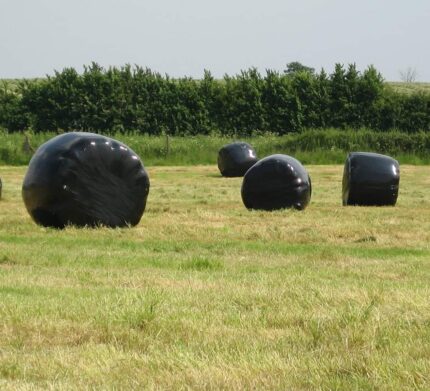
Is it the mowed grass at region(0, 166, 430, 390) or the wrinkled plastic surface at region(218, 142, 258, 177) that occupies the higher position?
the mowed grass at region(0, 166, 430, 390)

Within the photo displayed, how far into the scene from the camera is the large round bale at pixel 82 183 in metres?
12.9

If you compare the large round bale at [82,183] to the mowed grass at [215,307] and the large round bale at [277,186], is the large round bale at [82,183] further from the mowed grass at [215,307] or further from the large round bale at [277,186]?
the large round bale at [277,186]

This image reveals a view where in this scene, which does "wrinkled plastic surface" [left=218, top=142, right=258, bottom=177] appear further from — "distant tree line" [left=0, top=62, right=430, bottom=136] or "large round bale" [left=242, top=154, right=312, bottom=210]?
"distant tree line" [left=0, top=62, right=430, bottom=136]

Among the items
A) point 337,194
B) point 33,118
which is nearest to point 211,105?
point 33,118

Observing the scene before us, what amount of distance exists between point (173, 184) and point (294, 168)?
9.41m

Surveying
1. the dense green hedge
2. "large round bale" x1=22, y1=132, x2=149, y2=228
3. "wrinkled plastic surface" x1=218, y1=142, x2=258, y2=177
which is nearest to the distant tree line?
the dense green hedge

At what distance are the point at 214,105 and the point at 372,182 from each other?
108 ft

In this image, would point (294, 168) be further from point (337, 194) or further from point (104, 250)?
point (104, 250)

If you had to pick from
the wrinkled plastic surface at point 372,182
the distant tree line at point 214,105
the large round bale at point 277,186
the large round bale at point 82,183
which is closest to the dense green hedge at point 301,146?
the distant tree line at point 214,105

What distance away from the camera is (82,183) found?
42.7 feet

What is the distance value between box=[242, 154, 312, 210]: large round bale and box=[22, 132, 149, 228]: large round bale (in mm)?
4361

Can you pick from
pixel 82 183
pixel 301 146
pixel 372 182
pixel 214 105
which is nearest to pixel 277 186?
pixel 372 182

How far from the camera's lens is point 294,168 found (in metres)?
17.5

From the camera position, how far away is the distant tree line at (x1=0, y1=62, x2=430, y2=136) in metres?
50.2
